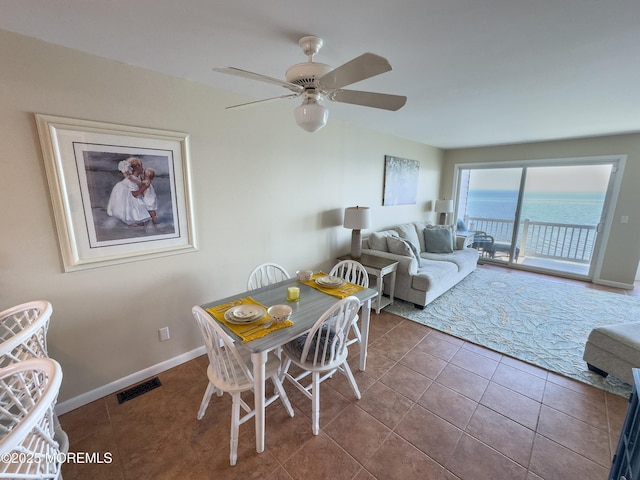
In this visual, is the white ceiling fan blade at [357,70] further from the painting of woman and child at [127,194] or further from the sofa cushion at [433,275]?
the sofa cushion at [433,275]

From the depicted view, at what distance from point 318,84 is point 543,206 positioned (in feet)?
18.1

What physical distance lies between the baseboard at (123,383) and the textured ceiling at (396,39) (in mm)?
2319

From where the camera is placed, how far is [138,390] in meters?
2.03

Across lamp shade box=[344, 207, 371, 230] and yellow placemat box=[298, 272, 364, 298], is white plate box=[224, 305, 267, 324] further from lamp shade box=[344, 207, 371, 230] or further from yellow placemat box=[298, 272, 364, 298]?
lamp shade box=[344, 207, 371, 230]

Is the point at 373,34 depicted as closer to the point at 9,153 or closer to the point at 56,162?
the point at 56,162

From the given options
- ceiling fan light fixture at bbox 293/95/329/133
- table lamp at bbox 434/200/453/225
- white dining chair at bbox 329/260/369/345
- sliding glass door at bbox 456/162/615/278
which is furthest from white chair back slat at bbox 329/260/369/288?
sliding glass door at bbox 456/162/615/278

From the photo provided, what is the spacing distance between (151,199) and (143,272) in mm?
575

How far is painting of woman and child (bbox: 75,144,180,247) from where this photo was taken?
5.71 feet

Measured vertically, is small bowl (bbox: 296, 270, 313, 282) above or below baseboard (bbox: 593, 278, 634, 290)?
above

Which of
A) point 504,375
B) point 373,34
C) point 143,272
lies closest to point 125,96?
point 143,272

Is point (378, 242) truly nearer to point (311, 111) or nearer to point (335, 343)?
point (335, 343)

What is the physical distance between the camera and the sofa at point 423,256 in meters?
3.35

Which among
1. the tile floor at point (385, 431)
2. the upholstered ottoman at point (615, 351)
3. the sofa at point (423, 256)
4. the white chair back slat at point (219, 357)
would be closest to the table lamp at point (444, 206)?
the sofa at point (423, 256)

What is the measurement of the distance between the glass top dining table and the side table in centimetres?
105
